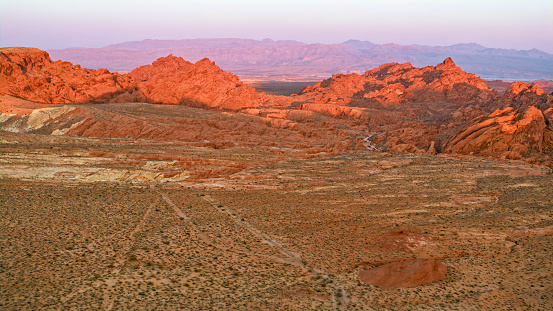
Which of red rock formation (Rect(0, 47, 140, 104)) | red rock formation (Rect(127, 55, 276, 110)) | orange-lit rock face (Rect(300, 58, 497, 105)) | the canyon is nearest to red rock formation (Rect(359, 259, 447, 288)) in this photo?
the canyon

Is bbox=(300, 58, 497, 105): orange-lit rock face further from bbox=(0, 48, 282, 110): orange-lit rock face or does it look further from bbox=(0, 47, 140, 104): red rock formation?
bbox=(0, 47, 140, 104): red rock formation

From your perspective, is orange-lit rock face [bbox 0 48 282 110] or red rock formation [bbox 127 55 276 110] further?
red rock formation [bbox 127 55 276 110]

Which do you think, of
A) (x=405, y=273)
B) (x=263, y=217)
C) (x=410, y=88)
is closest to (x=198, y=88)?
(x=410, y=88)

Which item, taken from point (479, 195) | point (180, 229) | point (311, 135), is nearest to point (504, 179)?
point (479, 195)

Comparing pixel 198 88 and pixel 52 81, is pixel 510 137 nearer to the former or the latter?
pixel 198 88

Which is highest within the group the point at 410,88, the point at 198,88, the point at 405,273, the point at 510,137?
the point at 410,88

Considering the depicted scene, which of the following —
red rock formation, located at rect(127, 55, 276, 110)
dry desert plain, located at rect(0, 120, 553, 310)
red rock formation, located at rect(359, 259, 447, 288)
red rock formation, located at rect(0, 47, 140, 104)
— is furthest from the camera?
red rock formation, located at rect(127, 55, 276, 110)

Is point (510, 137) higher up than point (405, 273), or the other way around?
point (510, 137)
